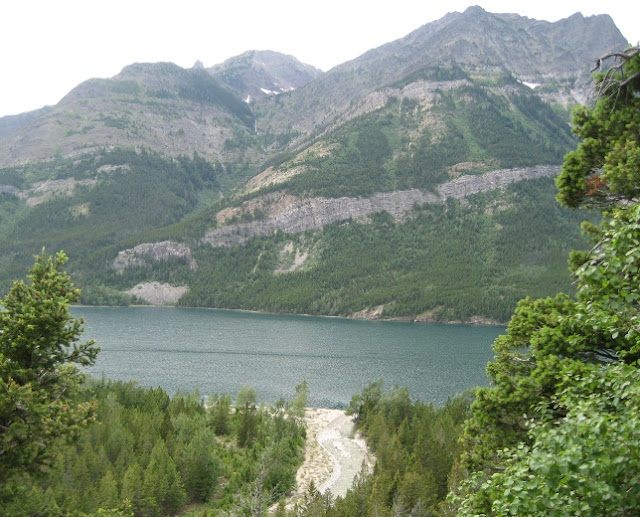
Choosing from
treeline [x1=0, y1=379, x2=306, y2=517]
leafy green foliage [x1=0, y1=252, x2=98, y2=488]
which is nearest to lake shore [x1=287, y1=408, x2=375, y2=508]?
treeline [x1=0, y1=379, x2=306, y2=517]

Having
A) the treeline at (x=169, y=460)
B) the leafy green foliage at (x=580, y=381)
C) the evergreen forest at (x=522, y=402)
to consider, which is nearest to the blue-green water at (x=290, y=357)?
the treeline at (x=169, y=460)

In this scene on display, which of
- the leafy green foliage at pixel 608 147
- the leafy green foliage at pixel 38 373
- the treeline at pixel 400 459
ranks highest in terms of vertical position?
the leafy green foliage at pixel 608 147

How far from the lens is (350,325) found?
652ft

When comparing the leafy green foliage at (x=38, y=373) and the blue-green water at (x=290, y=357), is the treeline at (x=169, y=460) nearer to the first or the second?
the leafy green foliage at (x=38, y=373)

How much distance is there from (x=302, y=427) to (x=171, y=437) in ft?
67.7

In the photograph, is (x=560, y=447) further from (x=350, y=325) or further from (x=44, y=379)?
(x=350, y=325)

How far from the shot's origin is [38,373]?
18.4m

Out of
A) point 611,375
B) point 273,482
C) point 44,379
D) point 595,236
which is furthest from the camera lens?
point 273,482

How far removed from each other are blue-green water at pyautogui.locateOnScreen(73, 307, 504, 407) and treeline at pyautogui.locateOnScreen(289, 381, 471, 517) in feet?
32.9

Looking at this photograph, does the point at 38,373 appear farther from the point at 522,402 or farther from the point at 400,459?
the point at 400,459

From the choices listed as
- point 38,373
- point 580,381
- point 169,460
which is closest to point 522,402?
point 580,381

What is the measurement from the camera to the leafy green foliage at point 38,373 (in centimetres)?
1631

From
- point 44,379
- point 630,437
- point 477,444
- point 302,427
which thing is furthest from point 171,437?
point 630,437

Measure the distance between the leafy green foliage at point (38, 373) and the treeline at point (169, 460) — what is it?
8.85 metres
